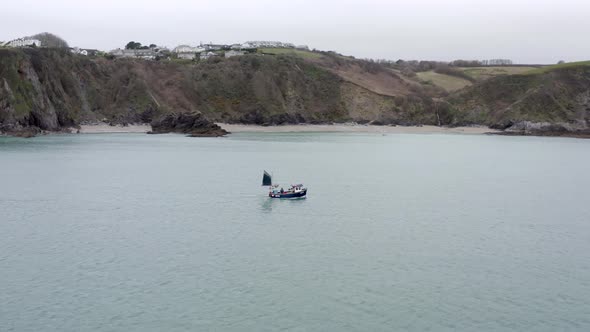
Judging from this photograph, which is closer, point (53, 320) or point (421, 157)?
point (53, 320)

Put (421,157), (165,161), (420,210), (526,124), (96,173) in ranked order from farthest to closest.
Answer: (526,124)
(421,157)
(165,161)
(96,173)
(420,210)

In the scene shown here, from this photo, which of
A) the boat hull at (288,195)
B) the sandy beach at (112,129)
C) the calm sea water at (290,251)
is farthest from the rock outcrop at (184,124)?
the boat hull at (288,195)

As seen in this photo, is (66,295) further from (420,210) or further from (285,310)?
(420,210)

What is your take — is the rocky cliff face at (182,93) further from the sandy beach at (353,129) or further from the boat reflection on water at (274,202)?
the boat reflection on water at (274,202)

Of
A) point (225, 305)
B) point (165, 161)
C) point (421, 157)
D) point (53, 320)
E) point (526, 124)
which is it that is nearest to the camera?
point (53, 320)

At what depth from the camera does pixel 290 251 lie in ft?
119

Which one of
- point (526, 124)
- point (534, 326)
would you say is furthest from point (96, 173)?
point (526, 124)

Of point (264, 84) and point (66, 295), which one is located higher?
point (264, 84)

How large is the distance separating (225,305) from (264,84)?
15502 cm

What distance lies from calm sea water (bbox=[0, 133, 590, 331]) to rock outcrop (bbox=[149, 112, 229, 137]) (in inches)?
2797

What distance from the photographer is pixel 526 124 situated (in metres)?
165

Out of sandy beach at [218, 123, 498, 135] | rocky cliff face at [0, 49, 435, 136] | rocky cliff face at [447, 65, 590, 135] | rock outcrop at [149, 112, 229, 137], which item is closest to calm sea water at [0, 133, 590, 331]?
rocky cliff face at [0, 49, 435, 136]

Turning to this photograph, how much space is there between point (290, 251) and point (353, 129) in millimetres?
139373

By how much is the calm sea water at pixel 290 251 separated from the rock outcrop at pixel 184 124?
71040 mm
